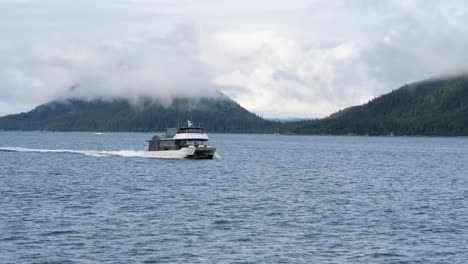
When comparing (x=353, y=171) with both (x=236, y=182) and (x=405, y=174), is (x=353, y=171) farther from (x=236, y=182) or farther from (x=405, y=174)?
(x=236, y=182)

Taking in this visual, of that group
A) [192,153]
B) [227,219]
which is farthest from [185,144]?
[227,219]

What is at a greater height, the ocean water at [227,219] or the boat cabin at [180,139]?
the boat cabin at [180,139]

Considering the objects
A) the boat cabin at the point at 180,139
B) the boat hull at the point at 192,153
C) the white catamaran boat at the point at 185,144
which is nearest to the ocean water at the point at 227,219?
the boat cabin at the point at 180,139

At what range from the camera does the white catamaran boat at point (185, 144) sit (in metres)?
142

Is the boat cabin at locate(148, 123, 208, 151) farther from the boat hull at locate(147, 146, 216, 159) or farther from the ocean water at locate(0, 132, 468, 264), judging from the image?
the ocean water at locate(0, 132, 468, 264)

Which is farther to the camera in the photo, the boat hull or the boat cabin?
the boat hull

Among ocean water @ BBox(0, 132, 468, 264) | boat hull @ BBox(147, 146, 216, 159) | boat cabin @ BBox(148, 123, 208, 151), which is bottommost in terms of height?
ocean water @ BBox(0, 132, 468, 264)

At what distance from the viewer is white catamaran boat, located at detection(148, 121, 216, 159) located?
142 meters

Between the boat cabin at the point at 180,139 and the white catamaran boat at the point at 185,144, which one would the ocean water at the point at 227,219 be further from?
the white catamaran boat at the point at 185,144

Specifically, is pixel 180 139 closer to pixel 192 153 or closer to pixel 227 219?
pixel 192 153

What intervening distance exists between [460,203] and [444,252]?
30.0 meters

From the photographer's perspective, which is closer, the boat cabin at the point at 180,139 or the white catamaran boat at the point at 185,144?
the boat cabin at the point at 180,139

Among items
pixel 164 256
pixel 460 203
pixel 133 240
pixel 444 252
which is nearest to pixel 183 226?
pixel 133 240

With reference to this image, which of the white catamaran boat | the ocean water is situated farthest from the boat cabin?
the ocean water
